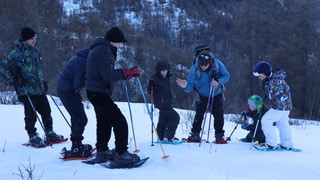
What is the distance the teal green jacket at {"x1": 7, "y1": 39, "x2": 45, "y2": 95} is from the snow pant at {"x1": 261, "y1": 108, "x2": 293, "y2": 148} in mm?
3599

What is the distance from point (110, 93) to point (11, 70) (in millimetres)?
1948

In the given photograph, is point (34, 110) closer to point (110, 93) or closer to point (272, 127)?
point (110, 93)

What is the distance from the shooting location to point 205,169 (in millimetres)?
4227

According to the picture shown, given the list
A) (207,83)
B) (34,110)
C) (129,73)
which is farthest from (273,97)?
(34,110)

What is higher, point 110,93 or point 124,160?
point 110,93

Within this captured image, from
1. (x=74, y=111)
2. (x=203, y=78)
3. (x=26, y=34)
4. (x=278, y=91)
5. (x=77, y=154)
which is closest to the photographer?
(x=77, y=154)

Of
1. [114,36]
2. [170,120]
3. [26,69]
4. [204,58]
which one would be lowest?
[170,120]

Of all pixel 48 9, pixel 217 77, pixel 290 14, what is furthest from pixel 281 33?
pixel 217 77

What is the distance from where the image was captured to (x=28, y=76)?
5656 mm

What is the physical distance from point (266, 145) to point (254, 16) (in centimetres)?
3220

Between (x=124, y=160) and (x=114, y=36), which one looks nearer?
(x=124, y=160)

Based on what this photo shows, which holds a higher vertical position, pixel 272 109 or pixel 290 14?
pixel 290 14

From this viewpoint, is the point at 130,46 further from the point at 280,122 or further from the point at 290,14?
Answer: the point at 280,122

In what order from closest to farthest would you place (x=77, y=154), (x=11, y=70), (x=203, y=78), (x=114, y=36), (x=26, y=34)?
1. (x=114, y=36)
2. (x=77, y=154)
3. (x=11, y=70)
4. (x=26, y=34)
5. (x=203, y=78)
